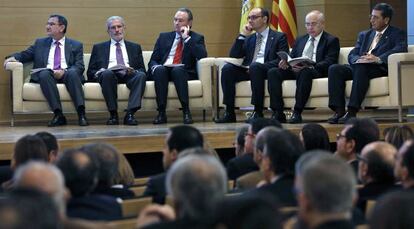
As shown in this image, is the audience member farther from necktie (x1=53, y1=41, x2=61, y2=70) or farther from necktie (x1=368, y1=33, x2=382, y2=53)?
necktie (x1=53, y1=41, x2=61, y2=70)

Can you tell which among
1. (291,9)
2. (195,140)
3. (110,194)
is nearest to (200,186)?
(110,194)

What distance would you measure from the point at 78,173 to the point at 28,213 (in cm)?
111

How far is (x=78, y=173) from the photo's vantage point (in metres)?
2.93

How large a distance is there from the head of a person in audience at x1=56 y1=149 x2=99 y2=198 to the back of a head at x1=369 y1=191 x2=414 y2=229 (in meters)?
1.22

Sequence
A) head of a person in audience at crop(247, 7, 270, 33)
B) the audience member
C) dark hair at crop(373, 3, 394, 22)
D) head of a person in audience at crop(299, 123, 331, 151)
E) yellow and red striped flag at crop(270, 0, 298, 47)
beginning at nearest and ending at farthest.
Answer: the audience member → head of a person in audience at crop(299, 123, 331, 151) → dark hair at crop(373, 3, 394, 22) → head of a person in audience at crop(247, 7, 270, 33) → yellow and red striped flag at crop(270, 0, 298, 47)

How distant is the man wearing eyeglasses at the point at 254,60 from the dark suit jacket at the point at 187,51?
0.37 meters

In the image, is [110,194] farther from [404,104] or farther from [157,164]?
[404,104]

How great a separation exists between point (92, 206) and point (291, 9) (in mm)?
6778

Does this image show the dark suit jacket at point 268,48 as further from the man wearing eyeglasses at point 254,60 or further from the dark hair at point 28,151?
the dark hair at point 28,151

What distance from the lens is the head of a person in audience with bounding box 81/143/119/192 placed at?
339 centimetres

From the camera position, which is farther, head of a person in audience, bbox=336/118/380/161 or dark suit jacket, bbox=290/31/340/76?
dark suit jacket, bbox=290/31/340/76

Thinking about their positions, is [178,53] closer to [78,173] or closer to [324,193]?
[78,173]

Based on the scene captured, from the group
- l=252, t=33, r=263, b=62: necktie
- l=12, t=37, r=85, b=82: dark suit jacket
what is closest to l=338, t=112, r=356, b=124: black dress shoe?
l=252, t=33, r=263, b=62: necktie

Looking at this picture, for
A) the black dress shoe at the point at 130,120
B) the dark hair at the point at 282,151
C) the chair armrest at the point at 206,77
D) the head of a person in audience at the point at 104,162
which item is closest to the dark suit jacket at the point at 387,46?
the chair armrest at the point at 206,77
